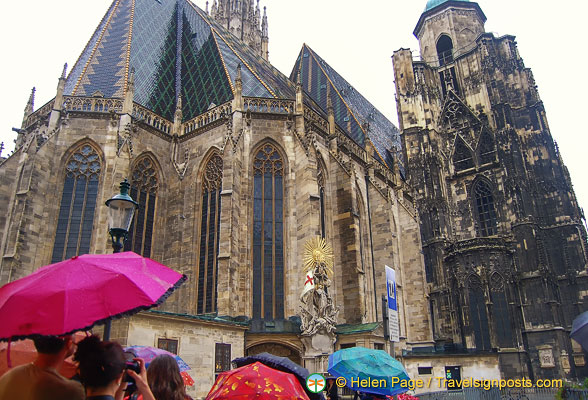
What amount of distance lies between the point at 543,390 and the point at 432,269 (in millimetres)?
9254

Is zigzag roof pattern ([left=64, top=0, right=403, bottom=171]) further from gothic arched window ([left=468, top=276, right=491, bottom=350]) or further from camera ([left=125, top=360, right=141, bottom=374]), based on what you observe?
camera ([left=125, top=360, right=141, bottom=374])

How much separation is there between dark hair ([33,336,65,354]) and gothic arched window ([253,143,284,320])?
1434 centimetres

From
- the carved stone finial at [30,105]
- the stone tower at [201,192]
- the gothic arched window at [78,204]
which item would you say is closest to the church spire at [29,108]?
the carved stone finial at [30,105]

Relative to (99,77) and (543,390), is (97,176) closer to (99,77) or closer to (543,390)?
(99,77)

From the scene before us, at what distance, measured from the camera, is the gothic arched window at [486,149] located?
31.7 m

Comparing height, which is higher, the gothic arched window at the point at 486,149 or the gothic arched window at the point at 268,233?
the gothic arched window at the point at 486,149

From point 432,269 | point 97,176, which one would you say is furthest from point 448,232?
point 97,176

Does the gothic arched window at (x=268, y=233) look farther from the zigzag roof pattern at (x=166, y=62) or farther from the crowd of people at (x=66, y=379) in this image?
the crowd of people at (x=66, y=379)

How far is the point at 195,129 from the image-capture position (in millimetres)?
19734

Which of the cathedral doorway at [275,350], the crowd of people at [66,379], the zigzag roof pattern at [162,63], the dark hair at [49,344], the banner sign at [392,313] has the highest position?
the zigzag roof pattern at [162,63]

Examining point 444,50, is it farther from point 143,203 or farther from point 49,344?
point 49,344

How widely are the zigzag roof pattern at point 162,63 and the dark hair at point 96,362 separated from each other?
18.1 meters

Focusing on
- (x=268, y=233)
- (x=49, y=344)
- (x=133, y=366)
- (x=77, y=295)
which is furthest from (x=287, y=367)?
(x=268, y=233)

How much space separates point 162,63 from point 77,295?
22.2 m
